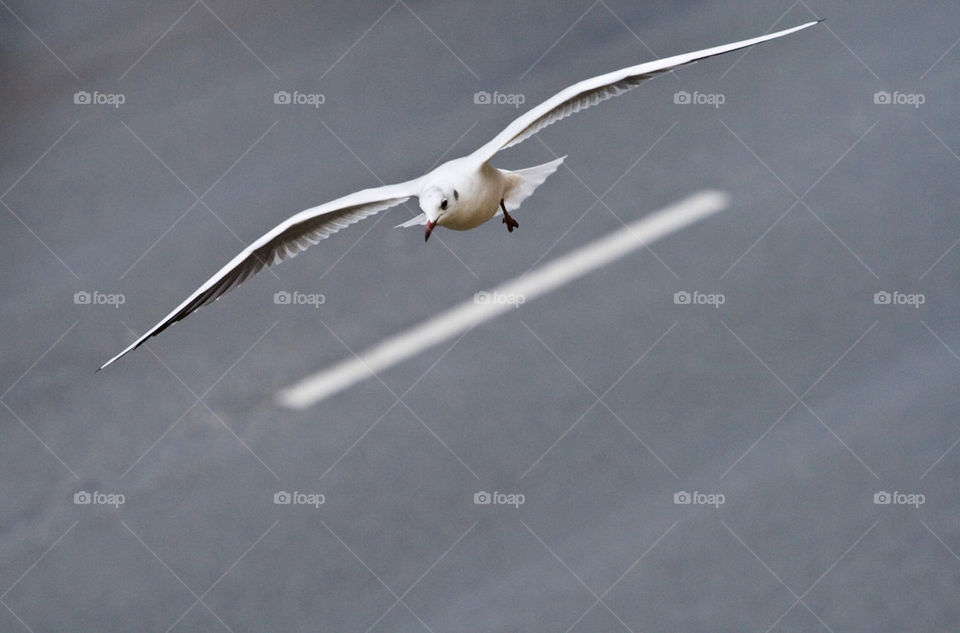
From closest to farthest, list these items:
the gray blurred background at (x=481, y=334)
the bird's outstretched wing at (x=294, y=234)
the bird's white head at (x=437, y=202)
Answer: the bird's white head at (x=437, y=202) < the bird's outstretched wing at (x=294, y=234) < the gray blurred background at (x=481, y=334)

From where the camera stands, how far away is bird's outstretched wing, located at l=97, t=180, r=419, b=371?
600cm

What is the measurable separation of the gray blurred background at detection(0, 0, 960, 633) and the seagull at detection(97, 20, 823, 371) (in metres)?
2.96

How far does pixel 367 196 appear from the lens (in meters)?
6.03

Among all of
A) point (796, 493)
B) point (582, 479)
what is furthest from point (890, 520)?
point (582, 479)

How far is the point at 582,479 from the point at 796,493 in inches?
49.1

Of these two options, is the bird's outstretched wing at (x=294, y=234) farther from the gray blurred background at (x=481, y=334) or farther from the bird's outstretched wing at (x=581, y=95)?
the gray blurred background at (x=481, y=334)

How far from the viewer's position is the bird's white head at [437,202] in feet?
18.6

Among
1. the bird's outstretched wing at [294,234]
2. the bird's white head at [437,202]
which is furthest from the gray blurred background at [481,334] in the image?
the bird's white head at [437,202]

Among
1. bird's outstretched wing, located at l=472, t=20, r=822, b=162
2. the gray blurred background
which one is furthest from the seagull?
the gray blurred background

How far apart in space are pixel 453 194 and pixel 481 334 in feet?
12.3

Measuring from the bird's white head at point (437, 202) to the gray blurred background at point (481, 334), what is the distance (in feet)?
11.2

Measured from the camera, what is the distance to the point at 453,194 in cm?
575

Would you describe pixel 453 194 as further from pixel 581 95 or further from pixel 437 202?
pixel 581 95

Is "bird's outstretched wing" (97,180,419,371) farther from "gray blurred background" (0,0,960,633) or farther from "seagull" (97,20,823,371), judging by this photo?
"gray blurred background" (0,0,960,633)
